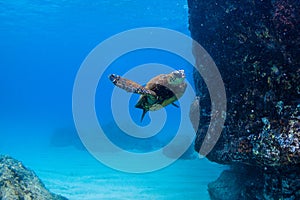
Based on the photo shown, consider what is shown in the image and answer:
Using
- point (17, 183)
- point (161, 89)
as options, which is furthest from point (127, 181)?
point (161, 89)

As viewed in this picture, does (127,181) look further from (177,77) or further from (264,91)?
Answer: (177,77)

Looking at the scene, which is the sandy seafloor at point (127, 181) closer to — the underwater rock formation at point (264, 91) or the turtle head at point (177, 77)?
the underwater rock formation at point (264, 91)

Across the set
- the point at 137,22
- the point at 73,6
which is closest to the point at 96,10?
the point at 73,6

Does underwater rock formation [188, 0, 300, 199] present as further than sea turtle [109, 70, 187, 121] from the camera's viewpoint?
Yes

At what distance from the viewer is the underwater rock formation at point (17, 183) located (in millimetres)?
5696

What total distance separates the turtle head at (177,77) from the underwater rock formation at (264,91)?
162 cm

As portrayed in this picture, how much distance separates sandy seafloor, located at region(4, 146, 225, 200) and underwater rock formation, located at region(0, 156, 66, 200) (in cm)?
341

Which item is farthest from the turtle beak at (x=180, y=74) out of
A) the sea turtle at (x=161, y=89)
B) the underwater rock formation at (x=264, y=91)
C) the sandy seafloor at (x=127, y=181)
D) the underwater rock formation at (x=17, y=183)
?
the sandy seafloor at (x=127, y=181)

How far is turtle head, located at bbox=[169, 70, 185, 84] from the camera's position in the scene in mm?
3742

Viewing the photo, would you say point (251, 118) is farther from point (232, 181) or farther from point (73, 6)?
point (73, 6)

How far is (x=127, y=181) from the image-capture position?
11977mm

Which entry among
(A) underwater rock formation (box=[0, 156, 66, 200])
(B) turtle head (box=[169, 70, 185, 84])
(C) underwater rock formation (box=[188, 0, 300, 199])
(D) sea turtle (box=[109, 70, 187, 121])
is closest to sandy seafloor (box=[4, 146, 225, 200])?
(A) underwater rock formation (box=[0, 156, 66, 200])

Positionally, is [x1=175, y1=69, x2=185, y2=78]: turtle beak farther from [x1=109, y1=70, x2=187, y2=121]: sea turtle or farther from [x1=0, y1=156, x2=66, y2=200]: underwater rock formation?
[x1=0, y1=156, x2=66, y2=200]: underwater rock formation

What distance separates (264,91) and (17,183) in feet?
16.6
